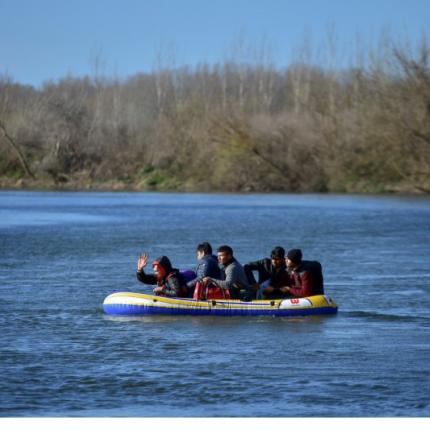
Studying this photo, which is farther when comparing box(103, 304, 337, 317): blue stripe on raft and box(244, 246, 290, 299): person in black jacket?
box(244, 246, 290, 299): person in black jacket

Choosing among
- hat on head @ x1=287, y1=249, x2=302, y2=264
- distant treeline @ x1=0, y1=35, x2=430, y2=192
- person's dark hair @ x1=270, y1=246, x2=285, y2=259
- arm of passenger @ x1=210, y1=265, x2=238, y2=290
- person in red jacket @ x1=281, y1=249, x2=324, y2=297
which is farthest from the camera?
distant treeline @ x1=0, y1=35, x2=430, y2=192

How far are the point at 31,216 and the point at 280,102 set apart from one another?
66.8m

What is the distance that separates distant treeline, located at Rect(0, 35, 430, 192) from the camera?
63062mm

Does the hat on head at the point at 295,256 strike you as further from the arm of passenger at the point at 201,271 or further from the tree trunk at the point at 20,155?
the tree trunk at the point at 20,155

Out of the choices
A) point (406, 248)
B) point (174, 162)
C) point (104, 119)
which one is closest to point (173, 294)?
point (406, 248)

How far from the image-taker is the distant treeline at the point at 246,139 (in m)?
63.1

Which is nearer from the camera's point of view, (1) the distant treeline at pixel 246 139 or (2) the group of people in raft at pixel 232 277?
(2) the group of people in raft at pixel 232 277

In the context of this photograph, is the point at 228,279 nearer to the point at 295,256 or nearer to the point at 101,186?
the point at 295,256

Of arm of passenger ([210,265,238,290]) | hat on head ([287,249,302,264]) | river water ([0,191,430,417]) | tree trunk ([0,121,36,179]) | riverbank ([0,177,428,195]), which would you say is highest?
tree trunk ([0,121,36,179])

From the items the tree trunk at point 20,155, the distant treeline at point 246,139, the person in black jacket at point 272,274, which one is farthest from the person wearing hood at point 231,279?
the tree trunk at point 20,155

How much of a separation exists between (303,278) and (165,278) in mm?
2086

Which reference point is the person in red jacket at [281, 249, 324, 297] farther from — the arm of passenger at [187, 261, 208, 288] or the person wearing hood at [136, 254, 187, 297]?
the person wearing hood at [136, 254, 187, 297]

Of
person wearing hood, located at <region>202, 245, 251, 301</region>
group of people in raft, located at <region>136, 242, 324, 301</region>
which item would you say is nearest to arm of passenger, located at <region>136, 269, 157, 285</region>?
group of people in raft, located at <region>136, 242, 324, 301</region>

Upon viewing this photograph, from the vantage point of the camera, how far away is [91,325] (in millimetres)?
16375
